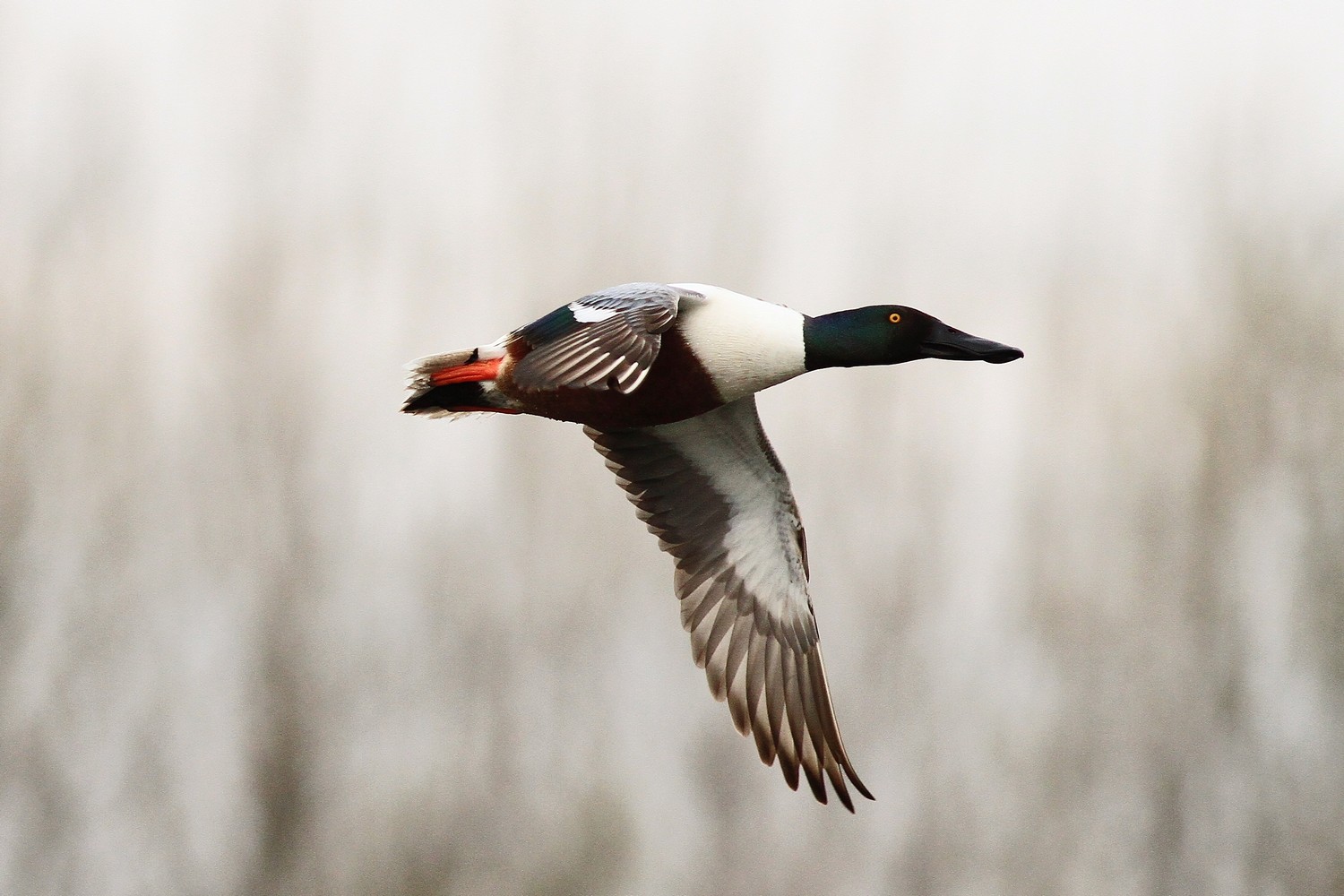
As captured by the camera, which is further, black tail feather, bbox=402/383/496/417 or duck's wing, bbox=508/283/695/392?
black tail feather, bbox=402/383/496/417

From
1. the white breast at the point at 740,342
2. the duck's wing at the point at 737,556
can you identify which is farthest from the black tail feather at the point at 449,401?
the white breast at the point at 740,342

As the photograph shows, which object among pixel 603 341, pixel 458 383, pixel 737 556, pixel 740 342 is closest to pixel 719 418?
pixel 737 556

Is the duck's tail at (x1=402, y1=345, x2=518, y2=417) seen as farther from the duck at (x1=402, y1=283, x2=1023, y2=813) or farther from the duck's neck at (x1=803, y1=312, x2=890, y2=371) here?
the duck's neck at (x1=803, y1=312, x2=890, y2=371)

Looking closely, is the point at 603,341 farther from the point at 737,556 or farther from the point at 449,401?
the point at 737,556

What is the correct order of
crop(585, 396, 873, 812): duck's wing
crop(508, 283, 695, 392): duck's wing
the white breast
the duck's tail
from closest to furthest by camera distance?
1. crop(508, 283, 695, 392): duck's wing
2. the white breast
3. the duck's tail
4. crop(585, 396, 873, 812): duck's wing

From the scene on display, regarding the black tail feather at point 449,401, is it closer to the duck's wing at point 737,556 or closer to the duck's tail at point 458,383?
the duck's tail at point 458,383

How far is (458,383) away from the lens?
402cm

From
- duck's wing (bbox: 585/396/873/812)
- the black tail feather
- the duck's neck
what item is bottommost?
duck's wing (bbox: 585/396/873/812)

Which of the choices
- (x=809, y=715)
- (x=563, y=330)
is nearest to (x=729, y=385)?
(x=563, y=330)

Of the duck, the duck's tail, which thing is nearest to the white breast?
the duck

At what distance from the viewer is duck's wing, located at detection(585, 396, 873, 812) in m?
4.39

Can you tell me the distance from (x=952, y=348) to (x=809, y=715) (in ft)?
4.28

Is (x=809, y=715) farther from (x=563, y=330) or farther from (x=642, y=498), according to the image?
(x=563, y=330)

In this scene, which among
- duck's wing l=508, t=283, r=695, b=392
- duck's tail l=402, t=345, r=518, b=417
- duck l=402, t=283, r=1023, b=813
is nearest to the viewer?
duck's wing l=508, t=283, r=695, b=392
